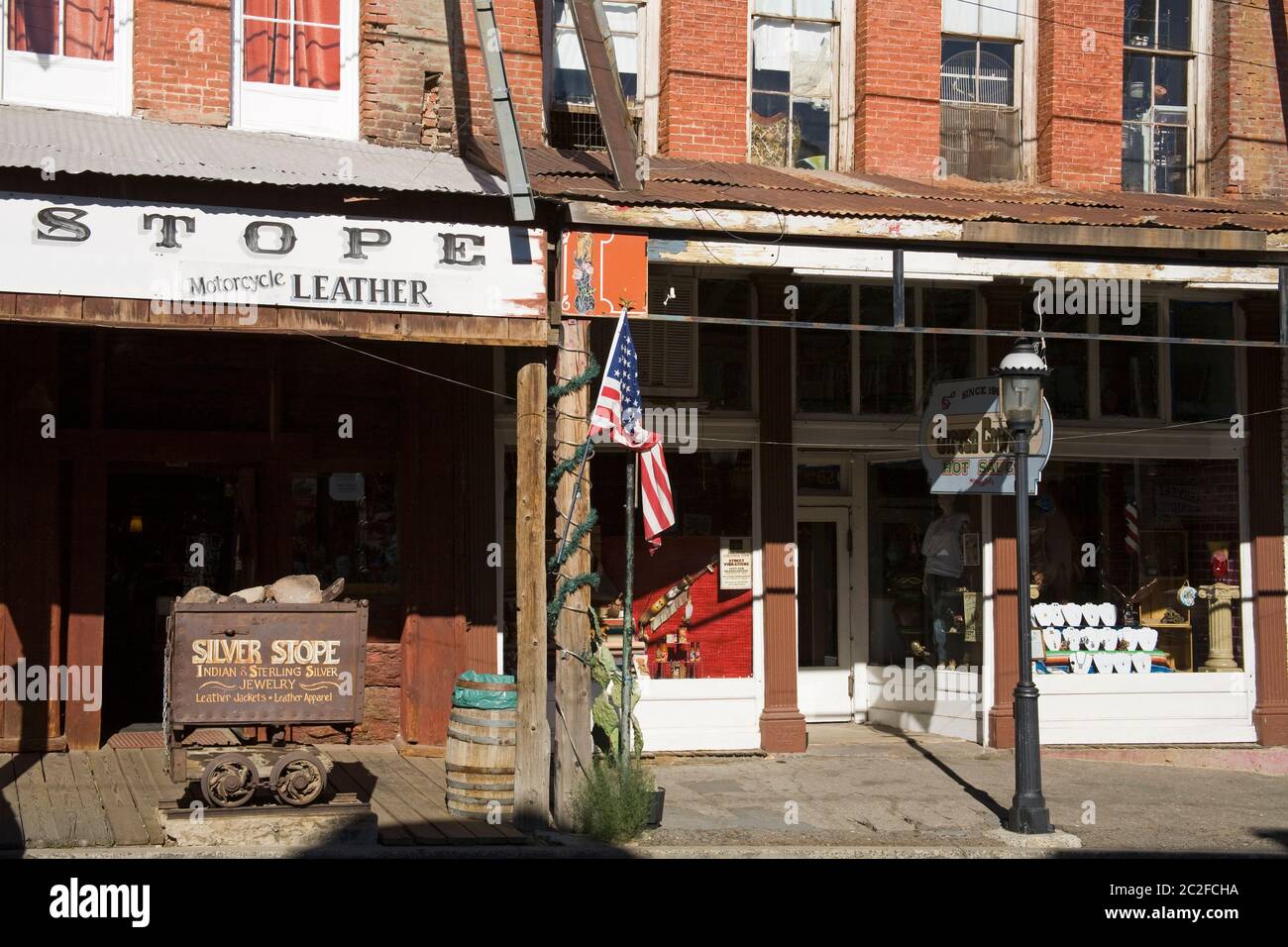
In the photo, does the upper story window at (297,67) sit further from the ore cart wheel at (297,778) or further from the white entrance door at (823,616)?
the white entrance door at (823,616)

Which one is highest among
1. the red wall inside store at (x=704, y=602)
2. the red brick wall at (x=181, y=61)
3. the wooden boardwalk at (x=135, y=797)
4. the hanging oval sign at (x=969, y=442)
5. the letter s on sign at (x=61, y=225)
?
the red brick wall at (x=181, y=61)

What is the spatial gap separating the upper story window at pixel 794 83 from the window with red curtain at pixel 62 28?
574 cm

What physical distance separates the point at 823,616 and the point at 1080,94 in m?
5.77

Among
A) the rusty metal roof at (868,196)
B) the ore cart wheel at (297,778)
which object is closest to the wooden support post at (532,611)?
the ore cart wheel at (297,778)

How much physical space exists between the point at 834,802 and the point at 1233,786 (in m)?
3.96

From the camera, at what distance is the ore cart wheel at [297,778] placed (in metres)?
8.75

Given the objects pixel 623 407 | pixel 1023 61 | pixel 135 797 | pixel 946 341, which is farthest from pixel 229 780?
pixel 1023 61

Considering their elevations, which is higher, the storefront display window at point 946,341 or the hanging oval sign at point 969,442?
the storefront display window at point 946,341

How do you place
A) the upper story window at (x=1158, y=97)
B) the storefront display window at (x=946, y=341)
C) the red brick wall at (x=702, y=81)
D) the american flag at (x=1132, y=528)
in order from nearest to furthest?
the red brick wall at (x=702, y=81) < the storefront display window at (x=946, y=341) < the american flag at (x=1132, y=528) < the upper story window at (x=1158, y=97)

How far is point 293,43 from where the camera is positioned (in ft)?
39.3

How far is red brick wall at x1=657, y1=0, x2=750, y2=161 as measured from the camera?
12836 mm

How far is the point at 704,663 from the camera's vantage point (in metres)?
12.8
